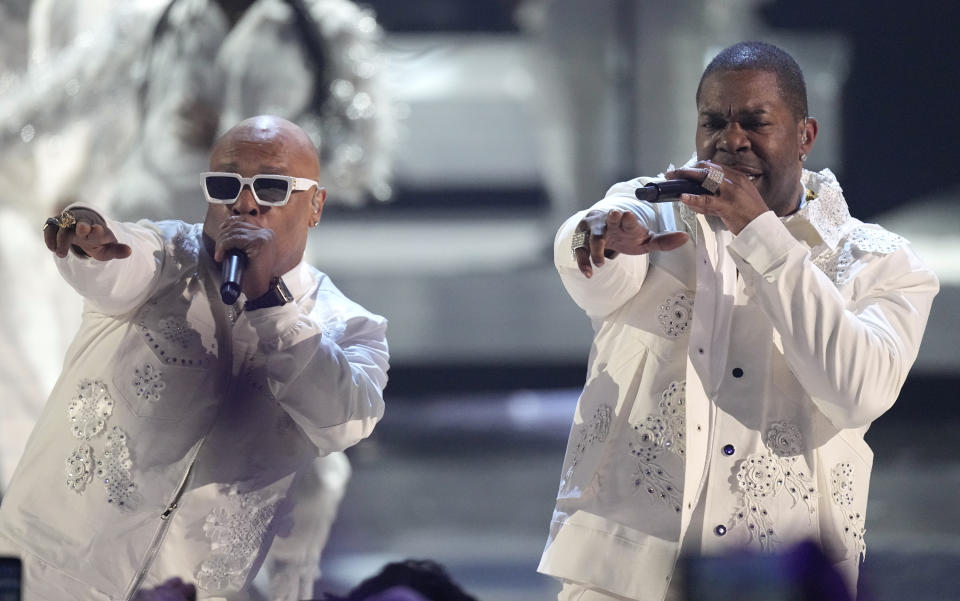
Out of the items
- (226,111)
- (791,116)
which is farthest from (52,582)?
(226,111)

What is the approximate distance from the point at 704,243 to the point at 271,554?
1100 millimetres

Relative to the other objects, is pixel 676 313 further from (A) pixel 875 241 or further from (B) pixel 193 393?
(B) pixel 193 393

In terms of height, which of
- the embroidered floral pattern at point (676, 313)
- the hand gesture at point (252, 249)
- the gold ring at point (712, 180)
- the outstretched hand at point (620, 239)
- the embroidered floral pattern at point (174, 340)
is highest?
the gold ring at point (712, 180)

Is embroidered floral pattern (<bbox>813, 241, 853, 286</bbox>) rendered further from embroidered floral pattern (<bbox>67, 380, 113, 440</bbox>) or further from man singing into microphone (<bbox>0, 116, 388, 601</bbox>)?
embroidered floral pattern (<bbox>67, 380, 113, 440</bbox>)

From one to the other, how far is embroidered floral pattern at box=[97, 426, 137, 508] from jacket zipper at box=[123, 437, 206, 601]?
8cm

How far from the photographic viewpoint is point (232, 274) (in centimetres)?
226

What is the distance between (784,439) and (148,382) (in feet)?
3.93

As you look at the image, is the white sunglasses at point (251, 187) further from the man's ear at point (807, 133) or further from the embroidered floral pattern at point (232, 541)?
the man's ear at point (807, 133)

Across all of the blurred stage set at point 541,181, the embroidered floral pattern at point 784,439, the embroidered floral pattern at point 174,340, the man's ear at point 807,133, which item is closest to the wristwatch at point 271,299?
the embroidered floral pattern at point 174,340

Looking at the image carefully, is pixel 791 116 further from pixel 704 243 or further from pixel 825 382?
pixel 825 382

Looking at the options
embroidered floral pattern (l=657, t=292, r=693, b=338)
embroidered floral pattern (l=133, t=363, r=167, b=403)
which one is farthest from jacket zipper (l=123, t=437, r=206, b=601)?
embroidered floral pattern (l=657, t=292, r=693, b=338)

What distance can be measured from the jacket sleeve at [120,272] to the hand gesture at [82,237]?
22 millimetres

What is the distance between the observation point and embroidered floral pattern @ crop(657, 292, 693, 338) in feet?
7.90

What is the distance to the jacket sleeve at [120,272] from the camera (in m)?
2.34
